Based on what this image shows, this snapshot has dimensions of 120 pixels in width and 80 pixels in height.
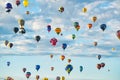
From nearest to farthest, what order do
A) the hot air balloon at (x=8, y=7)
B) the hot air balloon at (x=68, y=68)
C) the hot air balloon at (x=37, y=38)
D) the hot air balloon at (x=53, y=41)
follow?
the hot air balloon at (x=8, y=7) → the hot air balloon at (x=37, y=38) → the hot air balloon at (x=53, y=41) → the hot air balloon at (x=68, y=68)

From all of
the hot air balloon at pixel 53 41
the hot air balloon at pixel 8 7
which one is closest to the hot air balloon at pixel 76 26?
the hot air balloon at pixel 53 41

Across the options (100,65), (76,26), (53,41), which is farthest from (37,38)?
(100,65)

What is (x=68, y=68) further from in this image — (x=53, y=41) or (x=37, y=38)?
(x=37, y=38)

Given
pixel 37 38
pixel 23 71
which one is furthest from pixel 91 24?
pixel 23 71

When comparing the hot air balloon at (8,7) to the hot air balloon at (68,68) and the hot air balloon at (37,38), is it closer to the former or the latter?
the hot air balloon at (37,38)

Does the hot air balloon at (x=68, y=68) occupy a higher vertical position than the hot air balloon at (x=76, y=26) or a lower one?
lower

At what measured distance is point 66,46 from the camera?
6742 inches

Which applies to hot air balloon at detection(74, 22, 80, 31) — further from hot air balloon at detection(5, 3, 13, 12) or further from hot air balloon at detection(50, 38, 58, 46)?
hot air balloon at detection(5, 3, 13, 12)

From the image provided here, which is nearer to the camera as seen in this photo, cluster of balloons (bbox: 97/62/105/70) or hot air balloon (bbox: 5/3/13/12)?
hot air balloon (bbox: 5/3/13/12)

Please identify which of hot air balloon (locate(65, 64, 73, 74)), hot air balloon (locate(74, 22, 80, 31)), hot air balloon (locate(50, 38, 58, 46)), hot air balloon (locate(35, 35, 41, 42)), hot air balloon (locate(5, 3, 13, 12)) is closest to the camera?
hot air balloon (locate(5, 3, 13, 12))

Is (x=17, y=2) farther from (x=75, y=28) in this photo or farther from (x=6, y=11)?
(x=75, y=28)

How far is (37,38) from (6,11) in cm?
1867

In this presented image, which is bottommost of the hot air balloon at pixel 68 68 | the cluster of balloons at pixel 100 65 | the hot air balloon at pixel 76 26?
the hot air balloon at pixel 68 68

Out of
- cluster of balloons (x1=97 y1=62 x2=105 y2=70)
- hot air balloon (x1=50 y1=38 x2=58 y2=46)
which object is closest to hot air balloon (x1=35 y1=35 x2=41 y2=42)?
hot air balloon (x1=50 y1=38 x2=58 y2=46)
